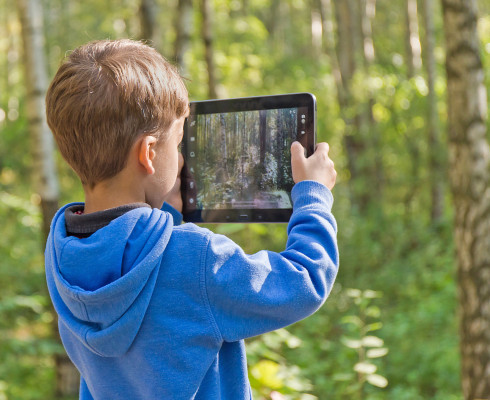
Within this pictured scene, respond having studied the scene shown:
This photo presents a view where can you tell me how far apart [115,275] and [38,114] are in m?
4.11

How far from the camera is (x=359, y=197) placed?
1169 cm

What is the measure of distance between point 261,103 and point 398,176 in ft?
32.8

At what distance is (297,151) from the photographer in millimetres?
1484

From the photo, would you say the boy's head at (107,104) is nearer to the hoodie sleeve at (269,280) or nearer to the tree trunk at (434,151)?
the hoodie sleeve at (269,280)

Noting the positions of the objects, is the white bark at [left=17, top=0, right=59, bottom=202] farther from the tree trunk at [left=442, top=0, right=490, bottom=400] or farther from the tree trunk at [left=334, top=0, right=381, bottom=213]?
the tree trunk at [left=334, top=0, right=381, bottom=213]

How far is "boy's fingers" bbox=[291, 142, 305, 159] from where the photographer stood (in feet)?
4.83

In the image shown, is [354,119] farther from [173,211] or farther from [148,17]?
[173,211]

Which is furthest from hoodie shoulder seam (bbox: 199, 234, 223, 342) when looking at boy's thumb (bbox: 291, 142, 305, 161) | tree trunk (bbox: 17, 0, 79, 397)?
tree trunk (bbox: 17, 0, 79, 397)

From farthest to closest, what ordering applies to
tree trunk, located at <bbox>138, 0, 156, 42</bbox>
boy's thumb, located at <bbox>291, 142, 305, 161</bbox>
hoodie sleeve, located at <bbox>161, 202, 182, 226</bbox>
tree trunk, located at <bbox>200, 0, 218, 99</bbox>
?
1. tree trunk, located at <bbox>200, 0, 218, 99</bbox>
2. tree trunk, located at <bbox>138, 0, 156, 42</bbox>
3. hoodie sleeve, located at <bbox>161, 202, 182, 226</bbox>
4. boy's thumb, located at <bbox>291, 142, 305, 161</bbox>

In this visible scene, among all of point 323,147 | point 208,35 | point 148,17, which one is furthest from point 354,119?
point 323,147

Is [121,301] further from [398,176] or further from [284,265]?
[398,176]

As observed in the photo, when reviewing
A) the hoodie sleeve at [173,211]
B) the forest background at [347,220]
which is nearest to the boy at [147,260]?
the hoodie sleeve at [173,211]

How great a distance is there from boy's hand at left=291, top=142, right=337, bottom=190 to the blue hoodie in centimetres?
12

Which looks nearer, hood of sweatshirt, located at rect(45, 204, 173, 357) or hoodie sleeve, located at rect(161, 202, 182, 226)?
hood of sweatshirt, located at rect(45, 204, 173, 357)
